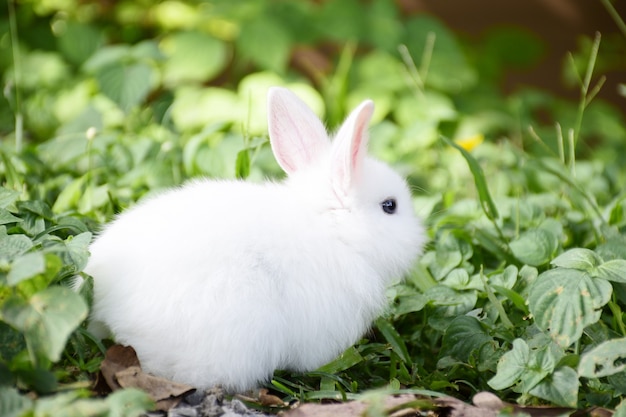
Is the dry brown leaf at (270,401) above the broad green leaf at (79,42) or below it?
below

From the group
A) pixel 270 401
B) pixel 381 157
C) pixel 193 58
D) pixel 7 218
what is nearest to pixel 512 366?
pixel 270 401

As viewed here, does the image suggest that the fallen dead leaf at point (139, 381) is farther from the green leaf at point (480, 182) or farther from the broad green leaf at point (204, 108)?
the broad green leaf at point (204, 108)

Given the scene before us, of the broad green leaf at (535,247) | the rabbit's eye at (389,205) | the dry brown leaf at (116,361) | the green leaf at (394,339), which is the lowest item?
the green leaf at (394,339)

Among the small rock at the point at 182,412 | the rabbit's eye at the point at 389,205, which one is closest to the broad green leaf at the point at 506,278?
the rabbit's eye at the point at 389,205

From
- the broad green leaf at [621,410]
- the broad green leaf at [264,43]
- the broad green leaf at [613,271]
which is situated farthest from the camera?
the broad green leaf at [264,43]

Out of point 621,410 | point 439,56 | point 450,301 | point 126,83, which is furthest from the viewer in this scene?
point 439,56

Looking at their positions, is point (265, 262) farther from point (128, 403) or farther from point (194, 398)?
point (128, 403)
